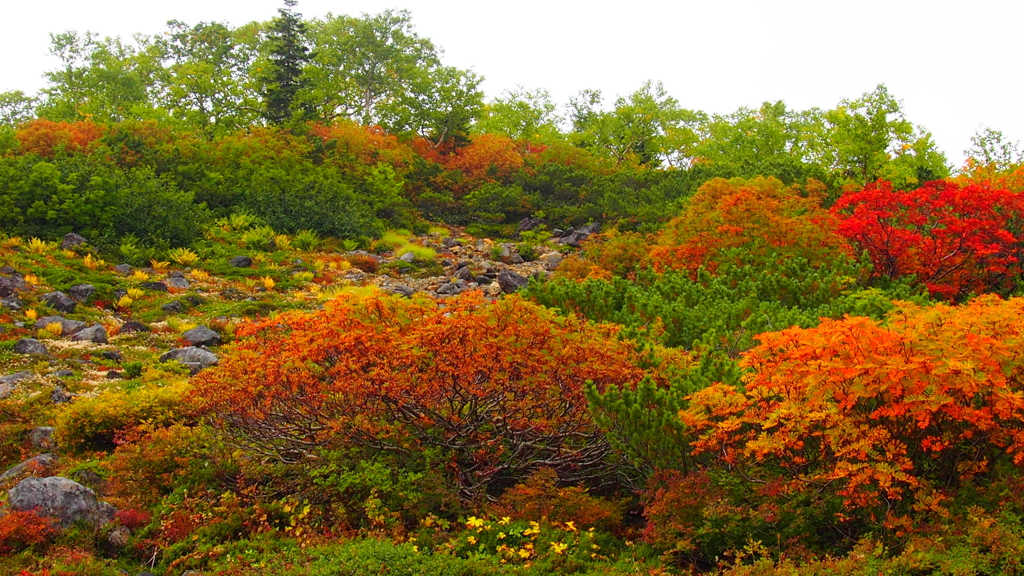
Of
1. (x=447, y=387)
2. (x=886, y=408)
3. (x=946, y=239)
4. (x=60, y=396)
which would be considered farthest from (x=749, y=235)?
(x=60, y=396)

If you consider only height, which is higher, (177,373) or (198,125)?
(198,125)

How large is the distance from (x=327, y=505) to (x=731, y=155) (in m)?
22.8

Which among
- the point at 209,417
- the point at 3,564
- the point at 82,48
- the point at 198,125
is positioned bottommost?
the point at 3,564

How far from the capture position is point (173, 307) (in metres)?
12.3

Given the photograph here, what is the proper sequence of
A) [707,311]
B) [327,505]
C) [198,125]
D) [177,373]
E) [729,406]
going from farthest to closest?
[198,125], [177,373], [707,311], [327,505], [729,406]

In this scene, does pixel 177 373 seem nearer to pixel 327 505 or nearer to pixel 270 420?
pixel 270 420

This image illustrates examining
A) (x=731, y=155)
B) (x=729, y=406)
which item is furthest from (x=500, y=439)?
(x=731, y=155)

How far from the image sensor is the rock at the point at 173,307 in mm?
12177

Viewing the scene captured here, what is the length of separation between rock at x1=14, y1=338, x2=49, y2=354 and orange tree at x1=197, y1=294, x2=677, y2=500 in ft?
15.6

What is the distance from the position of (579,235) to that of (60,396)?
1350 cm

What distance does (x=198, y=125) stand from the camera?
2477cm

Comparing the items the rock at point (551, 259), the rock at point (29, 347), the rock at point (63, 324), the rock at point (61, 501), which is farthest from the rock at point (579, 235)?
the rock at point (61, 501)

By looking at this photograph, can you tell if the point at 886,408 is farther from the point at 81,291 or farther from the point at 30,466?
the point at 81,291

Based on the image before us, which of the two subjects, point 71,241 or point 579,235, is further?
point 579,235
